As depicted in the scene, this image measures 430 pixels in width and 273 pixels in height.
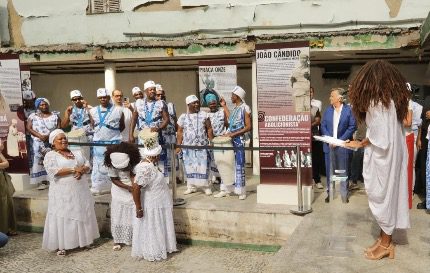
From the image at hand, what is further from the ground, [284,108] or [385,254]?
[284,108]

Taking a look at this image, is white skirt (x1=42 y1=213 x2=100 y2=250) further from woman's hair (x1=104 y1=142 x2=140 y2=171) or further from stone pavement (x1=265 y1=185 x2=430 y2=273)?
stone pavement (x1=265 y1=185 x2=430 y2=273)

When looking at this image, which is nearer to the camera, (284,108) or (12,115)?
(284,108)

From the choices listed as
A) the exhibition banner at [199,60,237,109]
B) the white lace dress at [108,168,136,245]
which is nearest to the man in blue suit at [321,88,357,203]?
the exhibition banner at [199,60,237,109]

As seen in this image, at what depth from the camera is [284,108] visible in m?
6.56

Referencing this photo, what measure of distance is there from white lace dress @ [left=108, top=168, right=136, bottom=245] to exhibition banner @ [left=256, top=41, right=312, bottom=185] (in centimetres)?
201

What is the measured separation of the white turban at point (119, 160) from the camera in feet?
19.9

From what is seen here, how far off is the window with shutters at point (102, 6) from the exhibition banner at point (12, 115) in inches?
159

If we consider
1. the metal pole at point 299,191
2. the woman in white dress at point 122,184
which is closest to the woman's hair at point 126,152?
the woman in white dress at point 122,184

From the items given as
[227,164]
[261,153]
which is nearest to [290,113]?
[261,153]

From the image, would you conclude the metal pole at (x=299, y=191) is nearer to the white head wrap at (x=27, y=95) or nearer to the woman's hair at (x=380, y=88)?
the woman's hair at (x=380, y=88)

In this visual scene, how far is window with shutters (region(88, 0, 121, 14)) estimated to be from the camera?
1175cm

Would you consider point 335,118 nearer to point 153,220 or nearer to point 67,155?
point 153,220

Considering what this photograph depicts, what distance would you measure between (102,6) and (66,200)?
6.92 meters

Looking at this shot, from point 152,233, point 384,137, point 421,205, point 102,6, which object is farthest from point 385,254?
point 102,6
